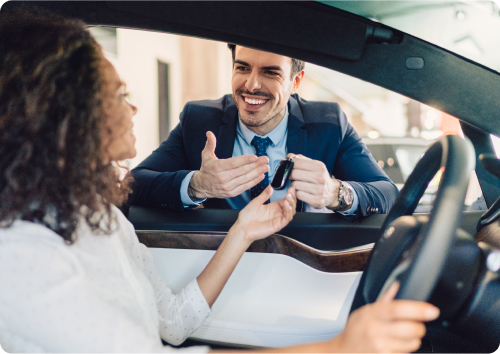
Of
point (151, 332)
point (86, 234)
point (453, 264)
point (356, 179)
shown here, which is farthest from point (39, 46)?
point (356, 179)

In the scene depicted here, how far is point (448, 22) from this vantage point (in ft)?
3.00

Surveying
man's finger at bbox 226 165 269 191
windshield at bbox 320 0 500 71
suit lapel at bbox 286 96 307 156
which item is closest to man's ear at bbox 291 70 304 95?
suit lapel at bbox 286 96 307 156

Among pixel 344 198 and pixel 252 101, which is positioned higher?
pixel 252 101

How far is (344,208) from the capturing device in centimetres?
120

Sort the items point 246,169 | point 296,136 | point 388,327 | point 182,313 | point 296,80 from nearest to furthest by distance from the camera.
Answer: point 388,327
point 182,313
point 246,169
point 296,136
point 296,80

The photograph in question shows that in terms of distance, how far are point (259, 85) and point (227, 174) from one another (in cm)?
57

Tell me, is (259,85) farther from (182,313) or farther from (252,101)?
(182,313)

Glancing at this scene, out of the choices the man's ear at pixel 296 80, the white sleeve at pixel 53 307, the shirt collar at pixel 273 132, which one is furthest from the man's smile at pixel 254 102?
the white sleeve at pixel 53 307

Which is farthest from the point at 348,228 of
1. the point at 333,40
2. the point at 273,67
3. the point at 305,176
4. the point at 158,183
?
the point at 273,67

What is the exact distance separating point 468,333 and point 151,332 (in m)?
0.65

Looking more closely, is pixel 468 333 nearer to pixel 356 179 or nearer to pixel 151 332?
pixel 151 332

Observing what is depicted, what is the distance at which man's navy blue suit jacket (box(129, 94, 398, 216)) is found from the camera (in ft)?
4.58

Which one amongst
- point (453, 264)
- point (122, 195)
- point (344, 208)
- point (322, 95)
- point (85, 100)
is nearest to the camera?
point (85, 100)

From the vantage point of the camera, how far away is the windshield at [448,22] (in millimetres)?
903
